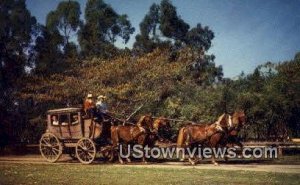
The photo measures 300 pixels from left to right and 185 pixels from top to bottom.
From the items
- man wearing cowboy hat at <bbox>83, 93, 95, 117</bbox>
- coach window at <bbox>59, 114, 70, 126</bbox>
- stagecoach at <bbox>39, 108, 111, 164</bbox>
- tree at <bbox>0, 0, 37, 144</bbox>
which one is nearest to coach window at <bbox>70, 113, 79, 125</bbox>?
stagecoach at <bbox>39, 108, 111, 164</bbox>

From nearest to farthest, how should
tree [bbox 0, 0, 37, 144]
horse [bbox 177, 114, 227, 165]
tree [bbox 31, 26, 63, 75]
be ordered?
1. horse [bbox 177, 114, 227, 165]
2. tree [bbox 0, 0, 37, 144]
3. tree [bbox 31, 26, 63, 75]

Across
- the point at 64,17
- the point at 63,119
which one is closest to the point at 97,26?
the point at 64,17


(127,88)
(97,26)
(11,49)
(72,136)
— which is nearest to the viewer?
(72,136)

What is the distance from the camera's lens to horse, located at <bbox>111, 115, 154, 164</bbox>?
59.8 feet

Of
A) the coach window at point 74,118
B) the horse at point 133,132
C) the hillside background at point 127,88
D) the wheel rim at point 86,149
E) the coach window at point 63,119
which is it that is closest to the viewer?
the horse at point 133,132

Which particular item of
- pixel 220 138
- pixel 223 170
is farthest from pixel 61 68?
pixel 223 170

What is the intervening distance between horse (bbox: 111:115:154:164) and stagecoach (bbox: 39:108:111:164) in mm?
618

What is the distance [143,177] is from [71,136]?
695 centimetres

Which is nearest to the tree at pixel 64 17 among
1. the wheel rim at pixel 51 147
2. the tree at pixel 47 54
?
the tree at pixel 47 54

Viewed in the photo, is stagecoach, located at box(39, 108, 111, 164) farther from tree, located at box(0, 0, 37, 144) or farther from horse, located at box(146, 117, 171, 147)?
tree, located at box(0, 0, 37, 144)

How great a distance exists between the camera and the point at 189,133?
17609mm

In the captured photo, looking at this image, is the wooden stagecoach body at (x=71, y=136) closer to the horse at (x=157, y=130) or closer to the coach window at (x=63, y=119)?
the coach window at (x=63, y=119)

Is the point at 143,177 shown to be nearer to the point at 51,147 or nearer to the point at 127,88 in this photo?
the point at 51,147

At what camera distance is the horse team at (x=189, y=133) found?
17.1 metres
